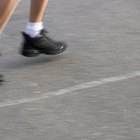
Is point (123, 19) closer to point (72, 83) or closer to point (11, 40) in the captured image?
point (11, 40)

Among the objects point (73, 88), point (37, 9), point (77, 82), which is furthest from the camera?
point (37, 9)

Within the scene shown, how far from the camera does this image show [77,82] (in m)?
4.99

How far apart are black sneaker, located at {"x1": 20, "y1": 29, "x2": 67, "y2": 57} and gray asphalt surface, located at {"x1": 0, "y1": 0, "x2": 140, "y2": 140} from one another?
0.10m

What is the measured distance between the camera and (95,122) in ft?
14.1

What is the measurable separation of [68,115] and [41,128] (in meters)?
0.27

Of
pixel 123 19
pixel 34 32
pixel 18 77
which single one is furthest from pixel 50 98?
pixel 123 19

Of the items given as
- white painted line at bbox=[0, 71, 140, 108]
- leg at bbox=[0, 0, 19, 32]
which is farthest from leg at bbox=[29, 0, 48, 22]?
white painted line at bbox=[0, 71, 140, 108]

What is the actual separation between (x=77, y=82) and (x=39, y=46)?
59 cm

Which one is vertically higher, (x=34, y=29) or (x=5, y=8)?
(x=5, y=8)

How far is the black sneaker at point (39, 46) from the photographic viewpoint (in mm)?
5391

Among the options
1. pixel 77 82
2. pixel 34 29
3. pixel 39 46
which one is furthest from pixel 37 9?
pixel 77 82

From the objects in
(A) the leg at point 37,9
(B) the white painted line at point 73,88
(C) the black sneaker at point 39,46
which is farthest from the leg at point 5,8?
(B) the white painted line at point 73,88

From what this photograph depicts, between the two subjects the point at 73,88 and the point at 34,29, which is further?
the point at 34,29

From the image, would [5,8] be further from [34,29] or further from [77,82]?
[77,82]
